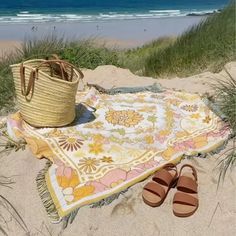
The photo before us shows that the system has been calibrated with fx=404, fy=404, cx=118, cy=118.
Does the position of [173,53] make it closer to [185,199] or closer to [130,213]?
[185,199]

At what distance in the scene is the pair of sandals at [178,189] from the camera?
8.67 ft

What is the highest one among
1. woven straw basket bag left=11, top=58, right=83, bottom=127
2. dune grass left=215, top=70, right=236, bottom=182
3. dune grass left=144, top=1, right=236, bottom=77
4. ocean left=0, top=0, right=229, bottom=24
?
woven straw basket bag left=11, top=58, right=83, bottom=127

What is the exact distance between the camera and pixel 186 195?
2709 mm

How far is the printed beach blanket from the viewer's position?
282 cm

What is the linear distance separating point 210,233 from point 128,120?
156 cm

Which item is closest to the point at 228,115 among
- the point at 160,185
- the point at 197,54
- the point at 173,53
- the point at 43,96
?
the point at 160,185

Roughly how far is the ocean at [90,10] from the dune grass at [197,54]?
13845 millimetres

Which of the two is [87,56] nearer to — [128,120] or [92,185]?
[128,120]

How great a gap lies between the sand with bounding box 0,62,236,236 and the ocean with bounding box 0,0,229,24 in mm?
17310

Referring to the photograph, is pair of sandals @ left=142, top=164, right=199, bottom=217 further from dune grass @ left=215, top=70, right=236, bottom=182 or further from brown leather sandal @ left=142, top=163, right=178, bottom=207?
dune grass @ left=215, top=70, right=236, bottom=182

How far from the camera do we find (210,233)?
2.50m

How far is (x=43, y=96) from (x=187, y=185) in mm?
1377

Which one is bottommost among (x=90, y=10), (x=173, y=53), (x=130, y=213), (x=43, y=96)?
(x=90, y=10)

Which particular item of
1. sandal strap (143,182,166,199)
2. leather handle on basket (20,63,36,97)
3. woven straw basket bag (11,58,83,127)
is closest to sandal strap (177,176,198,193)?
sandal strap (143,182,166,199)
